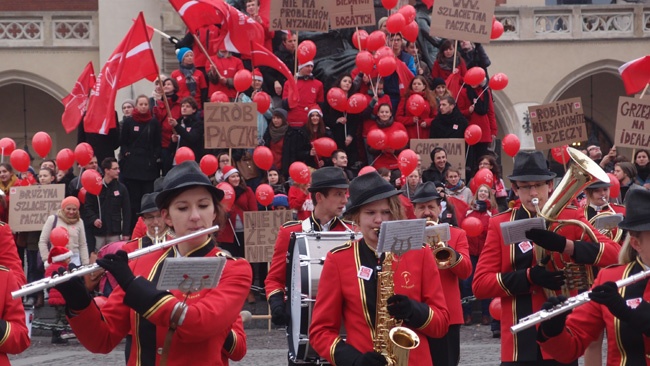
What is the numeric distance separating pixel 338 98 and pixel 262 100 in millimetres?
1042

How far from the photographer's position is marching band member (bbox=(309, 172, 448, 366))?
6465mm

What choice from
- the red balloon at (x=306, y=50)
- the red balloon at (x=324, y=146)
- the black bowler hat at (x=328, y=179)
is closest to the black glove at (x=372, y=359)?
the black bowler hat at (x=328, y=179)

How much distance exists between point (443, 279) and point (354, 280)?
303 cm

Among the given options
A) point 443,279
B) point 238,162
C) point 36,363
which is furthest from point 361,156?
point 443,279

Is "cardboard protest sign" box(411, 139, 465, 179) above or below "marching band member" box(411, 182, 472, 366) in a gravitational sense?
above

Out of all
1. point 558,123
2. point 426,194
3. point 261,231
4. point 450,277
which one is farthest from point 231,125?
point 450,277

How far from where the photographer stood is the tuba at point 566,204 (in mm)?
7457

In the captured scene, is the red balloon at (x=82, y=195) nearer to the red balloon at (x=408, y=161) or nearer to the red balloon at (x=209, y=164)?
the red balloon at (x=209, y=164)

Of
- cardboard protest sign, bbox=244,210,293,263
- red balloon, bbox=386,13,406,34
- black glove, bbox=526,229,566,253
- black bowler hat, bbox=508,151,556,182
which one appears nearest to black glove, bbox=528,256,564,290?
black glove, bbox=526,229,566,253

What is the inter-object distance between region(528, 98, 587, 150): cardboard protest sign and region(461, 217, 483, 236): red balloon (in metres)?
1.37

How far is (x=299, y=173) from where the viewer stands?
52.0 ft

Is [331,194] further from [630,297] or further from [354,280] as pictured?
[630,297]

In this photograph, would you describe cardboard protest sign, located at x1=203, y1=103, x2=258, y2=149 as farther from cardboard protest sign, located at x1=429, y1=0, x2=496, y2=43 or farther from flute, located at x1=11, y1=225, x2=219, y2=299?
flute, located at x1=11, y1=225, x2=219, y2=299

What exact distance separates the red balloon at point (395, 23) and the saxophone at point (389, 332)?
1169 cm
